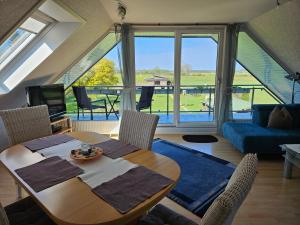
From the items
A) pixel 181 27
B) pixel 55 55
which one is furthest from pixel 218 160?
pixel 55 55

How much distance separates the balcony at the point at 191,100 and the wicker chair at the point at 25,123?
2476mm

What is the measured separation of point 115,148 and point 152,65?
10.1 feet

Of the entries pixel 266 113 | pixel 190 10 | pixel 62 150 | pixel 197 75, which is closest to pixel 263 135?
pixel 266 113

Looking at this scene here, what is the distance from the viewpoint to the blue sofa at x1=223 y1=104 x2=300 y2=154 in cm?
330

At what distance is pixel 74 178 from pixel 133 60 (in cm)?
345

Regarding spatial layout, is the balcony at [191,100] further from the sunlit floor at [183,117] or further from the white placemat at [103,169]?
the white placemat at [103,169]

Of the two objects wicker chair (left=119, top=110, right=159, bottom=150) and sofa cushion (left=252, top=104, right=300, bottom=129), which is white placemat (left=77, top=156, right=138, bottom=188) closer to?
wicker chair (left=119, top=110, right=159, bottom=150)

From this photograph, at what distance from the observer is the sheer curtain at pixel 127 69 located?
4.28m

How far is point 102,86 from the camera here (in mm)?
4953

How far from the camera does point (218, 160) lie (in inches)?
132

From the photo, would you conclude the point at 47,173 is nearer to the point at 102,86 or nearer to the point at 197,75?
the point at 102,86

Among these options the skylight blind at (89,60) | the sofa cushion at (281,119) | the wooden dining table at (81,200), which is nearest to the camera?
the wooden dining table at (81,200)

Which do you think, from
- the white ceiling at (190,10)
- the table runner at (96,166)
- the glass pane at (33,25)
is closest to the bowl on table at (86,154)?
the table runner at (96,166)

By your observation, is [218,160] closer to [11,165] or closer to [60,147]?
[60,147]
